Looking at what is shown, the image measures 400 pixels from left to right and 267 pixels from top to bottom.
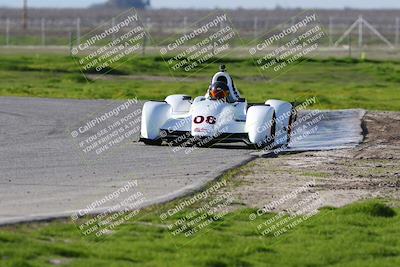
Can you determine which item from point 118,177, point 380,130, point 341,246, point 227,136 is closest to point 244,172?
point 118,177

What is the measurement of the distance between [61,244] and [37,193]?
355cm

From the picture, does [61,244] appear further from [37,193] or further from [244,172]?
[244,172]

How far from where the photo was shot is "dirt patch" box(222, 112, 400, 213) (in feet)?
49.6

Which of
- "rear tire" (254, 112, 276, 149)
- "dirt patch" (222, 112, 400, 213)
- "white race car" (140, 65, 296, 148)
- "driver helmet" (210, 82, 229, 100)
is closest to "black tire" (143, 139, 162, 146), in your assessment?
"white race car" (140, 65, 296, 148)

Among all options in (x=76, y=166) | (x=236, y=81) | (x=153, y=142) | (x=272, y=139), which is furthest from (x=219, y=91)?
(x=236, y=81)

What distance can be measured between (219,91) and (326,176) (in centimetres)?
465

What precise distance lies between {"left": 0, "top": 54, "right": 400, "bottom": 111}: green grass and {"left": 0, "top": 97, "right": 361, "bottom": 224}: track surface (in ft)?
29.6

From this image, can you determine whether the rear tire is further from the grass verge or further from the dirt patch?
the grass verge

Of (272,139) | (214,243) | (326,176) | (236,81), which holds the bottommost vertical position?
(236,81)

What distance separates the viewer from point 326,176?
56.7 feet

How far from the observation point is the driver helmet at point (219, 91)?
21562 millimetres

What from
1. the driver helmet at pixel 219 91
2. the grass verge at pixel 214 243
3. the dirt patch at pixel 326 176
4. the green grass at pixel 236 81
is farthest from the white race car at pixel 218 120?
the green grass at pixel 236 81

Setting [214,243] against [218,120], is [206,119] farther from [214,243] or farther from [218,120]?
[214,243]

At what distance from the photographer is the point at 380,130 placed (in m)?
25.3
